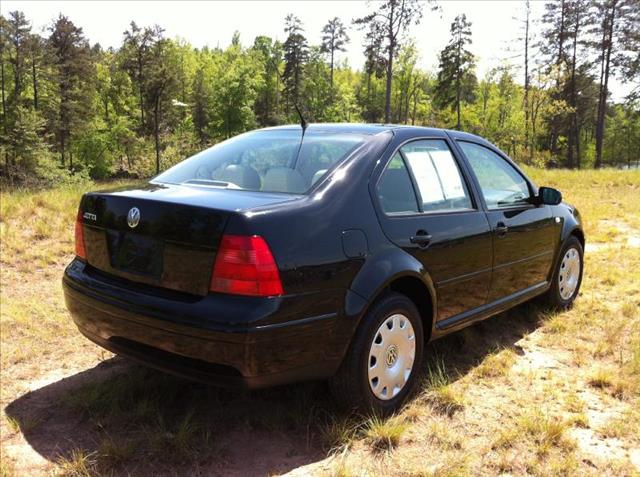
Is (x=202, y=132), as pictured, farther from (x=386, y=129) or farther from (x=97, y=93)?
(x=386, y=129)

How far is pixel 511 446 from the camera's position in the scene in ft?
9.24

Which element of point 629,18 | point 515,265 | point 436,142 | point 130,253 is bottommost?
point 515,265

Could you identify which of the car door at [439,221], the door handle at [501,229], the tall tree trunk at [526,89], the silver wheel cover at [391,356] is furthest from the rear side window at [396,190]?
the tall tree trunk at [526,89]

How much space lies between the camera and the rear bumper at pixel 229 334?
2385mm

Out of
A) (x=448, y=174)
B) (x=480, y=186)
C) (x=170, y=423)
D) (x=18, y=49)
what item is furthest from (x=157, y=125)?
(x=170, y=423)

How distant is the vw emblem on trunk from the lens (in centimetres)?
272

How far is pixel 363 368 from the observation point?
283 centimetres

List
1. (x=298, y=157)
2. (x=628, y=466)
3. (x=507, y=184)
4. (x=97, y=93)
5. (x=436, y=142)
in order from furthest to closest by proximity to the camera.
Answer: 1. (x=97, y=93)
2. (x=507, y=184)
3. (x=436, y=142)
4. (x=298, y=157)
5. (x=628, y=466)

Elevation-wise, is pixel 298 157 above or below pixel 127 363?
above

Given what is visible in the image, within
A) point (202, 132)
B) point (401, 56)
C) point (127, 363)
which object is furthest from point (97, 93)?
point (127, 363)

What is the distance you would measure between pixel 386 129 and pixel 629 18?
43.1 meters

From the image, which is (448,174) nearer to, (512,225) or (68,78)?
(512,225)

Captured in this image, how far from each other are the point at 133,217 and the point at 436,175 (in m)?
1.93

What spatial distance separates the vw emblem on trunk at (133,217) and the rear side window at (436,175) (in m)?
1.61
